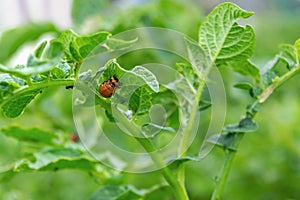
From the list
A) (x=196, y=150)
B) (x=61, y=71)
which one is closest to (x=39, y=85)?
(x=61, y=71)

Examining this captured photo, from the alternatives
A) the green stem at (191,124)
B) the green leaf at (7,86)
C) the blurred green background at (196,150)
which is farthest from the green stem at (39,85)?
the blurred green background at (196,150)

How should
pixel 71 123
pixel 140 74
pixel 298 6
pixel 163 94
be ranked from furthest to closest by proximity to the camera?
1. pixel 298 6
2. pixel 71 123
3. pixel 163 94
4. pixel 140 74

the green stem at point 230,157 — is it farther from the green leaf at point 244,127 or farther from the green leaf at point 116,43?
the green leaf at point 116,43

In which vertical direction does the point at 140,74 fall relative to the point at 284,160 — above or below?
above

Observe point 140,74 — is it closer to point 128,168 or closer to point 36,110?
point 128,168

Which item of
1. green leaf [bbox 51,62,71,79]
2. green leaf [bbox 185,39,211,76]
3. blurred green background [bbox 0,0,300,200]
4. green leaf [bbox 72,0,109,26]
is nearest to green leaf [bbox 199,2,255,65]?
green leaf [bbox 185,39,211,76]

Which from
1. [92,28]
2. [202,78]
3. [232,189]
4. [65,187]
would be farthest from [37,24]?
[202,78]
